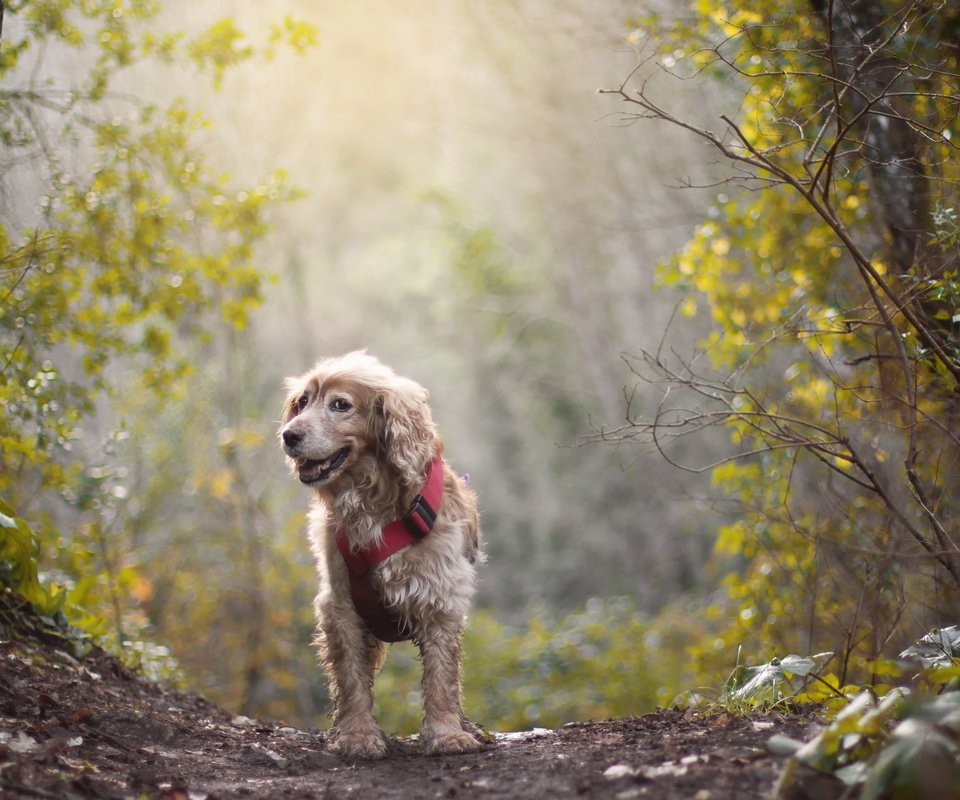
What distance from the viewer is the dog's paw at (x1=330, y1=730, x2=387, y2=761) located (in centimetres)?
457

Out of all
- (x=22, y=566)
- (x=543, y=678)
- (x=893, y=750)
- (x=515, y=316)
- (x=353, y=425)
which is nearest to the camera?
(x=893, y=750)

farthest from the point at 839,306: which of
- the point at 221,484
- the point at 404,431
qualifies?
the point at 221,484

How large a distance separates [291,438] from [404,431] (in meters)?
0.56

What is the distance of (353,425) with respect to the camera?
4.91 metres

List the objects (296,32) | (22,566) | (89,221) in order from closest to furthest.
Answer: (22,566) < (89,221) < (296,32)

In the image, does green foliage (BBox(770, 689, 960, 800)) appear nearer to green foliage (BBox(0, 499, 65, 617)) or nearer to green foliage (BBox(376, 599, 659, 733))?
green foliage (BBox(0, 499, 65, 617))

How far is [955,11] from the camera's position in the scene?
5.15 metres

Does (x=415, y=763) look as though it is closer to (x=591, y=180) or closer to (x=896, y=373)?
(x=896, y=373)

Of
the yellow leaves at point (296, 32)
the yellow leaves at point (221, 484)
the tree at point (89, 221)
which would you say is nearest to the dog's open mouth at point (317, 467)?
the tree at point (89, 221)

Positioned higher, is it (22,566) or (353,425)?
(353,425)

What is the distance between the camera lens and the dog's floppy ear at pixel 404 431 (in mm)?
4824

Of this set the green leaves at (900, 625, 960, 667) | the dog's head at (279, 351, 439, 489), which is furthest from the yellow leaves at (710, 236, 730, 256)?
the green leaves at (900, 625, 960, 667)

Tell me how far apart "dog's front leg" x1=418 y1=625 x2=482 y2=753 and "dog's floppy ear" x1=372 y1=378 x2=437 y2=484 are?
31.9 inches

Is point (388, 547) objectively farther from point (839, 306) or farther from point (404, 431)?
point (839, 306)
